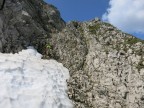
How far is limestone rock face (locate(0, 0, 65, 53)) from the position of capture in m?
39.2

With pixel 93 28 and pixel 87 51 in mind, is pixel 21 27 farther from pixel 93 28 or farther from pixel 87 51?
pixel 87 51

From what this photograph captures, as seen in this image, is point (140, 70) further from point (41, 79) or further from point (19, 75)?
point (19, 75)

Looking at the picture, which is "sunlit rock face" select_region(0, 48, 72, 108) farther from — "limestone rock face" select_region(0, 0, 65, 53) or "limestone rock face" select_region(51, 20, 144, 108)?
"limestone rock face" select_region(0, 0, 65, 53)

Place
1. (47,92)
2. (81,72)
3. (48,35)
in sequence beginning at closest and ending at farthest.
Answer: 1. (47,92)
2. (81,72)
3. (48,35)

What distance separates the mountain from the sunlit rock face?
1238mm

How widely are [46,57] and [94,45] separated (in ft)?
18.6

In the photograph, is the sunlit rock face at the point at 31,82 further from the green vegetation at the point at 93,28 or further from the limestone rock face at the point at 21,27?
the green vegetation at the point at 93,28

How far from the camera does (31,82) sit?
32.0 metres

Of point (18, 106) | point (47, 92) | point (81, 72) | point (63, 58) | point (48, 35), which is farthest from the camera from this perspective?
point (48, 35)

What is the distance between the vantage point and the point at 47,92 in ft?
102

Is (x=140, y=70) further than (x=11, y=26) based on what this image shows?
No

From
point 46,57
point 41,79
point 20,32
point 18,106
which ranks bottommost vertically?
point 18,106

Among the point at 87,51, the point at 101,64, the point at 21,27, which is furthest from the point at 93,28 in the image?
the point at 21,27

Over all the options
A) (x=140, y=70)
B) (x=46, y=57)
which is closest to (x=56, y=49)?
(x=46, y=57)
